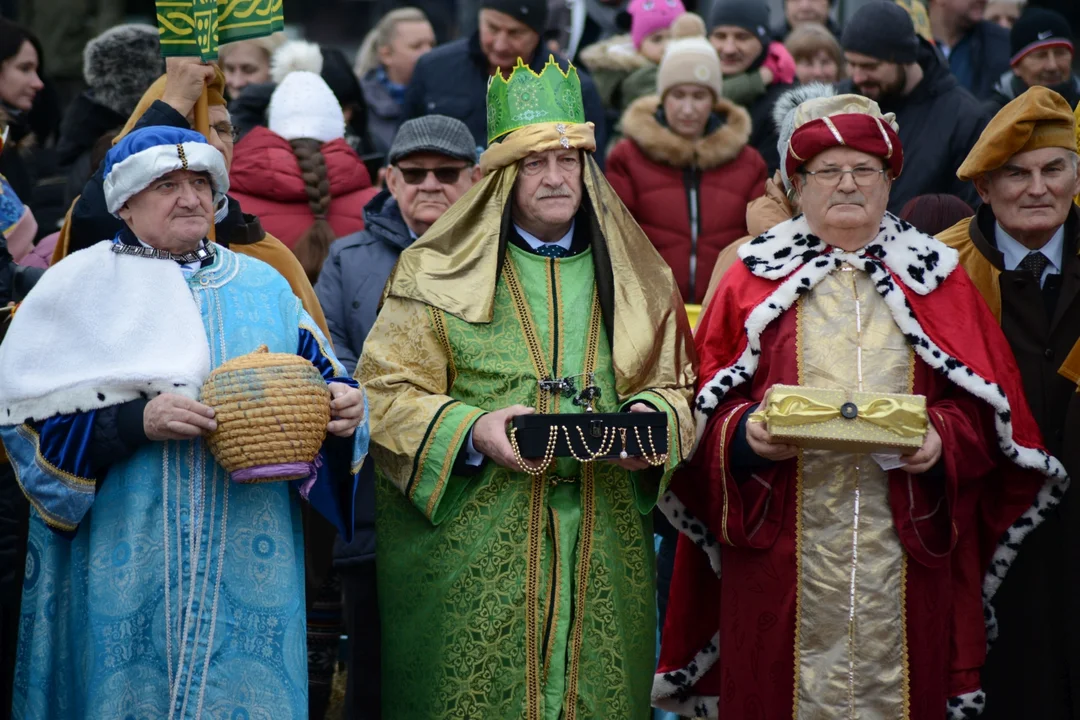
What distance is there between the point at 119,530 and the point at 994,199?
322cm

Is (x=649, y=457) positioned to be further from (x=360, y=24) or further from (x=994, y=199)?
(x=360, y=24)

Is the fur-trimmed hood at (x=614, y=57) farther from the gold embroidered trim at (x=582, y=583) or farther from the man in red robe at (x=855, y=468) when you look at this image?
the gold embroidered trim at (x=582, y=583)

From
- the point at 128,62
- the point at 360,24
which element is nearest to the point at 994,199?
the point at 128,62

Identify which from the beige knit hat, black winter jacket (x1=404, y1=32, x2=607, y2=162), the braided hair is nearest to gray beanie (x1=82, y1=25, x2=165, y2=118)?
the braided hair

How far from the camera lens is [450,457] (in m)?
5.16

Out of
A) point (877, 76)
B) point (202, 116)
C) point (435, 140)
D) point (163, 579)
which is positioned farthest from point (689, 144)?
point (163, 579)

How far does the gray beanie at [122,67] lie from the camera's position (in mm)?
7625

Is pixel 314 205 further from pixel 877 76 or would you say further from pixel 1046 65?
pixel 1046 65

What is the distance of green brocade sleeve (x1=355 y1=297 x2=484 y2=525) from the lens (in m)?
5.18

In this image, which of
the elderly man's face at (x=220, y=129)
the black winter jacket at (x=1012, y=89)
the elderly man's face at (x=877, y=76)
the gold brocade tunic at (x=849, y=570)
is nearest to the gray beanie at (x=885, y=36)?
the elderly man's face at (x=877, y=76)

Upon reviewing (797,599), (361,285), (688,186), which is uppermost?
(688,186)

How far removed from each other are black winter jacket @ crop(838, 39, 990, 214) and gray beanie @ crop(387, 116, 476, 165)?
2.26 meters

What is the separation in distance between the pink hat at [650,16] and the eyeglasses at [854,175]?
5101mm

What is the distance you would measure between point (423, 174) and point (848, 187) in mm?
1970
